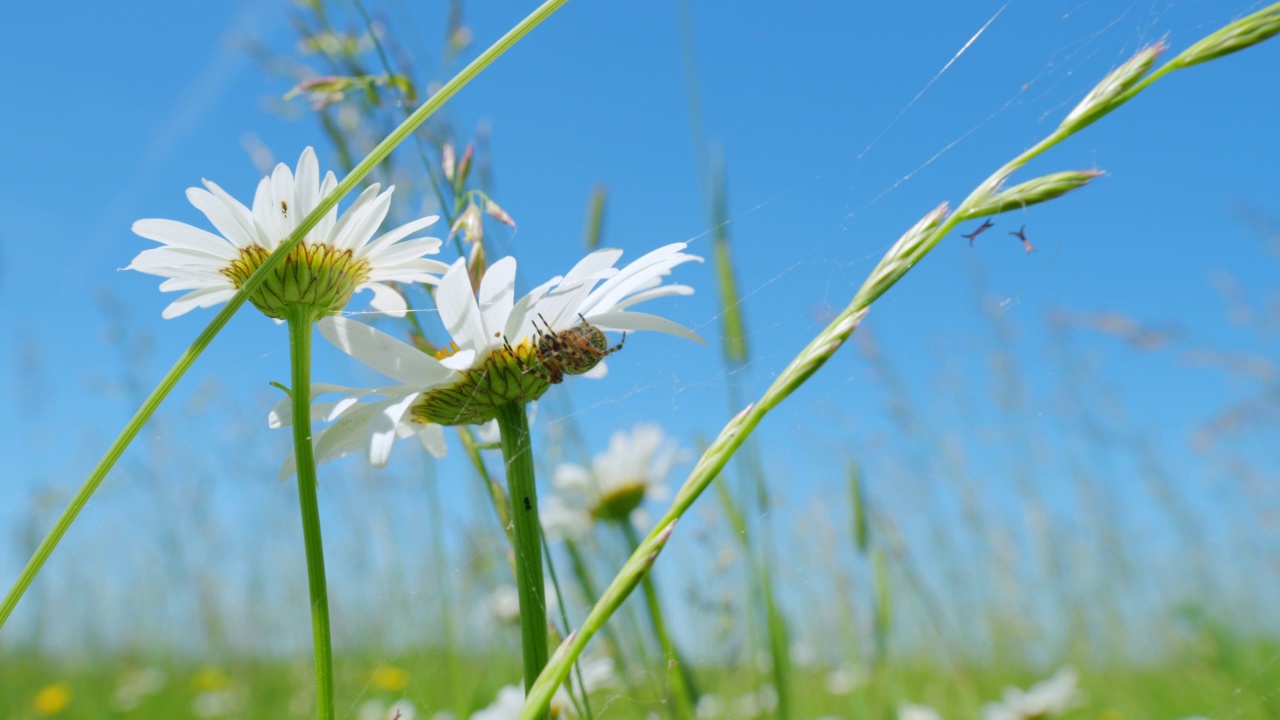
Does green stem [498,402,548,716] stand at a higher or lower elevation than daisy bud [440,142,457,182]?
lower

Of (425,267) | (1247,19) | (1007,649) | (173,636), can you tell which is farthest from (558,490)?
(173,636)

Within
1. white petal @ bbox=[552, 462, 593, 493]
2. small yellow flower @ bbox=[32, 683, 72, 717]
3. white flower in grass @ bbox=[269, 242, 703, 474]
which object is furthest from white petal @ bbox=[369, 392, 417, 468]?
small yellow flower @ bbox=[32, 683, 72, 717]

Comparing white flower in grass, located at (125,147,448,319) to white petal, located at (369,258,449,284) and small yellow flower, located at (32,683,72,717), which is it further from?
small yellow flower, located at (32,683,72,717)

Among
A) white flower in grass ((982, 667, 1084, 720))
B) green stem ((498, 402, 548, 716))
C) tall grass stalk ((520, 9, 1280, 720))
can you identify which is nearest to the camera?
tall grass stalk ((520, 9, 1280, 720))

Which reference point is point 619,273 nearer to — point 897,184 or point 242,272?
point 897,184

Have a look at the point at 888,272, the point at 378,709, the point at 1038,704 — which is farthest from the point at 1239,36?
the point at 378,709

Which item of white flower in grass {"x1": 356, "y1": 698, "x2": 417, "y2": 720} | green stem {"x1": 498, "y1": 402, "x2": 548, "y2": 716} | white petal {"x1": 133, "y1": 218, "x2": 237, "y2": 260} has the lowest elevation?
white flower in grass {"x1": 356, "y1": 698, "x2": 417, "y2": 720}

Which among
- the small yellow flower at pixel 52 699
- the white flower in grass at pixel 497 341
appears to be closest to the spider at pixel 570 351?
the white flower in grass at pixel 497 341
